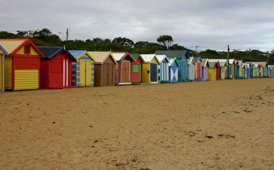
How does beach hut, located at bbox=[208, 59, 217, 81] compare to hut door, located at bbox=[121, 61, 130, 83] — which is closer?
hut door, located at bbox=[121, 61, 130, 83]

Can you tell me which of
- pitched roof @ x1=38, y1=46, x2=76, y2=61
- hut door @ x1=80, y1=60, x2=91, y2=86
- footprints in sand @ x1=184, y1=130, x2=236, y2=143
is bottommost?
footprints in sand @ x1=184, y1=130, x2=236, y2=143

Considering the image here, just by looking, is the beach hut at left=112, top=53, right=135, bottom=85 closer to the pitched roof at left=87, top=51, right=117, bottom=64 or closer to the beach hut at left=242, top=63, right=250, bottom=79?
the pitched roof at left=87, top=51, right=117, bottom=64

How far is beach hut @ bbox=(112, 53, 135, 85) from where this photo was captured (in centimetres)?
3077

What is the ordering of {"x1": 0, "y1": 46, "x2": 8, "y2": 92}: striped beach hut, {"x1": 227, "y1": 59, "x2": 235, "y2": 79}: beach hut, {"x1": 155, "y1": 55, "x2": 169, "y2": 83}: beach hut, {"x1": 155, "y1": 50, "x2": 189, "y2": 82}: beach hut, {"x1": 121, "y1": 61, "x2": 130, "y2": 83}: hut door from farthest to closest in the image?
A: {"x1": 227, "y1": 59, "x2": 235, "y2": 79}: beach hut, {"x1": 155, "y1": 50, "x2": 189, "y2": 82}: beach hut, {"x1": 155, "y1": 55, "x2": 169, "y2": 83}: beach hut, {"x1": 121, "y1": 61, "x2": 130, "y2": 83}: hut door, {"x1": 0, "y1": 46, "x2": 8, "y2": 92}: striped beach hut

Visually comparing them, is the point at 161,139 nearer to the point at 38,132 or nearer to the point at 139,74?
the point at 38,132

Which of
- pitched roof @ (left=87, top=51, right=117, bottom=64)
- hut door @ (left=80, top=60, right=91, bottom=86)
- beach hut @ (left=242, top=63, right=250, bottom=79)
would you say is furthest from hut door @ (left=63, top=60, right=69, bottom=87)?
beach hut @ (left=242, top=63, right=250, bottom=79)

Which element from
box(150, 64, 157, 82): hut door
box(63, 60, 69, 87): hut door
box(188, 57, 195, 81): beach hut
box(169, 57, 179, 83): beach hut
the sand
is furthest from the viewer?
box(188, 57, 195, 81): beach hut

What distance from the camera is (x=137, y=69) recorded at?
3400 cm

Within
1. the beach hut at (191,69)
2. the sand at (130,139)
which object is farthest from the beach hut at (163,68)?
the sand at (130,139)

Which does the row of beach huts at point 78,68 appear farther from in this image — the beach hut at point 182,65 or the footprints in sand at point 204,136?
the footprints in sand at point 204,136

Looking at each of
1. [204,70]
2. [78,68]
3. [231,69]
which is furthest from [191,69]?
[78,68]

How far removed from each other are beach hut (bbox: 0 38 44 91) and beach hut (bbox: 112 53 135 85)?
390 inches

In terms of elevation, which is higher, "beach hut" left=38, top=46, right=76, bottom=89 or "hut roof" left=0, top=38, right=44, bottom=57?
"hut roof" left=0, top=38, right=44, bottom=57

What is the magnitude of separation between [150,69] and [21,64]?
17.2 meters
